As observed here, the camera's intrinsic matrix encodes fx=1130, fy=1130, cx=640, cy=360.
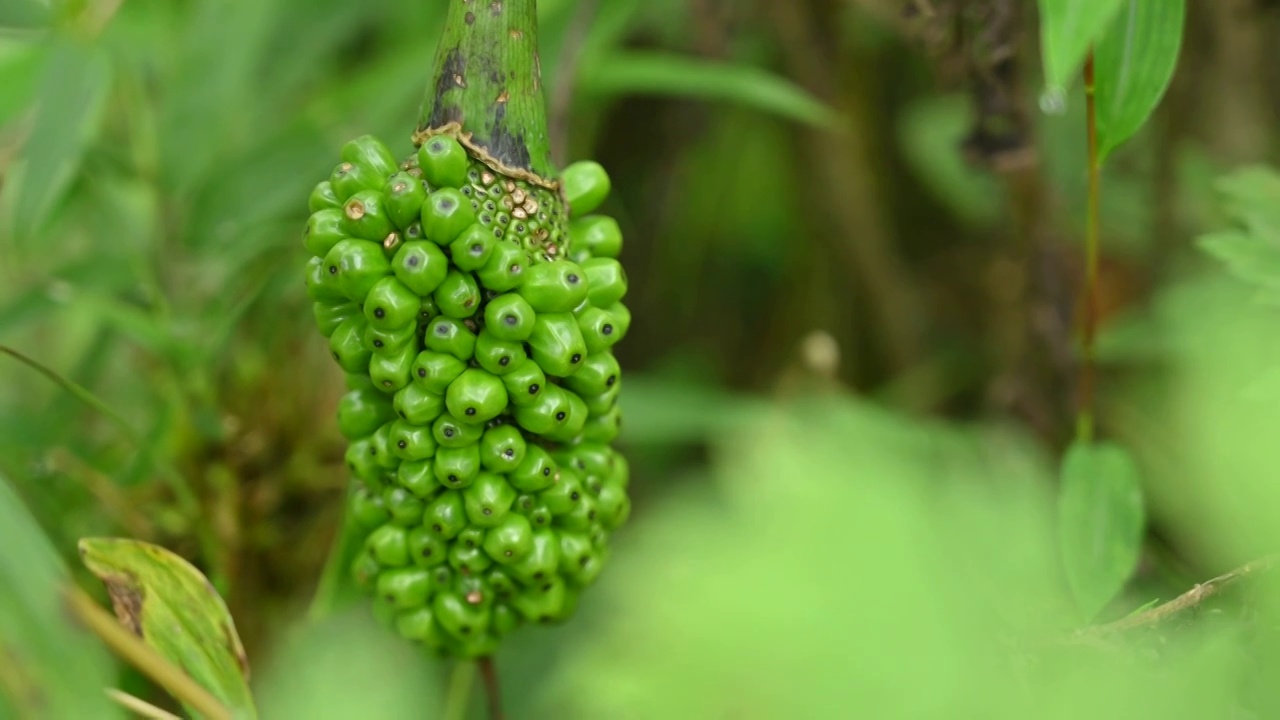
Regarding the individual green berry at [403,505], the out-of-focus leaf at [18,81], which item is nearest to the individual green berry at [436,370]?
the individual green berry at [403,505]

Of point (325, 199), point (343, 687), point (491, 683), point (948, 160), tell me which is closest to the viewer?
point (343, 687)

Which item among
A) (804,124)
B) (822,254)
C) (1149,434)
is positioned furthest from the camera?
(822,254)

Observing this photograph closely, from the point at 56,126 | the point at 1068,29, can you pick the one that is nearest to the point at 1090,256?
the point at 1068,29

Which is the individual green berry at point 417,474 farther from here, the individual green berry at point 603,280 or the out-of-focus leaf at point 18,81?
the out-of-focus leaf at point 18,81

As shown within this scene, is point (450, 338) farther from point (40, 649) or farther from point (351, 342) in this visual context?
point (40, 649)

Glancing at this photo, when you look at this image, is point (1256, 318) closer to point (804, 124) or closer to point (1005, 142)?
point (1005, 142)

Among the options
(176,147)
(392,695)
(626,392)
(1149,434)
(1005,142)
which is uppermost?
(176,147)

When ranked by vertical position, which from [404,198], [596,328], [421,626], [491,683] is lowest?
[491,683]

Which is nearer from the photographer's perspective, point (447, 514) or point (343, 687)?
point (343, 687)

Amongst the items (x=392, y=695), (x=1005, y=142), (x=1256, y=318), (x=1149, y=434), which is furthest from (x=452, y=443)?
(x=1149, y=434)
